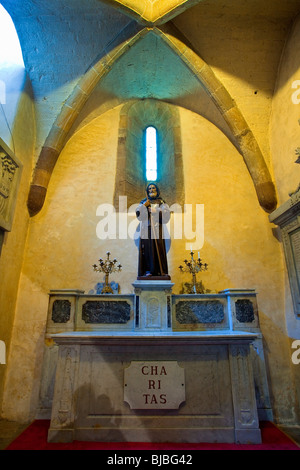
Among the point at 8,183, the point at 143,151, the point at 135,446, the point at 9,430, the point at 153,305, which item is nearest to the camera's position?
the point at 135,446

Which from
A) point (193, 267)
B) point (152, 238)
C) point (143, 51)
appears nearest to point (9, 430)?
point (152, 238)

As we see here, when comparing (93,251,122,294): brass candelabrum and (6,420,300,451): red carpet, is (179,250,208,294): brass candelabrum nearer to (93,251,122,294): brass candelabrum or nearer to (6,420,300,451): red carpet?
(93,251,122,294): brass candelabrum

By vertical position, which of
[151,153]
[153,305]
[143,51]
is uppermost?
[143,51]

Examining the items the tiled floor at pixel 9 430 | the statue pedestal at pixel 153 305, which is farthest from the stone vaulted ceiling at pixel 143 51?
the tiled floor at pixel 9 430

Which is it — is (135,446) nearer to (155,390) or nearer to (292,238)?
(155,390)

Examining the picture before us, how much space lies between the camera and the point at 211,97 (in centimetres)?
604

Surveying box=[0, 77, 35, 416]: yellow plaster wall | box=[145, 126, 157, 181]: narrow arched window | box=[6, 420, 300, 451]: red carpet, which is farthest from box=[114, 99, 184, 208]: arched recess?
box=[6, 420, 300, 451]: red carpet

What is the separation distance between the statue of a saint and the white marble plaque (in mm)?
1571

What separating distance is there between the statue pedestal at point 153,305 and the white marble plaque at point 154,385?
0.93 meters

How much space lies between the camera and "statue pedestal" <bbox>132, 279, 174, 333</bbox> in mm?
4367

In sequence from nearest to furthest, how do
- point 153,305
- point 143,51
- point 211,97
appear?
1. point 153,305
2. point 211,97
3. point 143,51

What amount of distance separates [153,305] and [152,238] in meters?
1.26

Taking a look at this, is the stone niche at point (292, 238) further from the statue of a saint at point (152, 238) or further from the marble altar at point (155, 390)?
the statue of a saint at point (152, 238)

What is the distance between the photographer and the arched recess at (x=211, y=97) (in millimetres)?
5715
